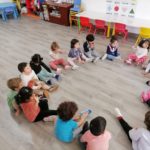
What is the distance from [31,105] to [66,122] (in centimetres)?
49

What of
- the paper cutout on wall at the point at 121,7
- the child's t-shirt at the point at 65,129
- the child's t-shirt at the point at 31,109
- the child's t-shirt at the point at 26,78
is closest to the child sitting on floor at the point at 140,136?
the child's t-shirt at the point at 65,129

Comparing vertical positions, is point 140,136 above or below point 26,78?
below

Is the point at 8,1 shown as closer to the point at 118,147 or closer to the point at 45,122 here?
the point at 45,122

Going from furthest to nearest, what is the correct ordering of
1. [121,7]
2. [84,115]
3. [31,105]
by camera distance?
1. [121,7]
2. [84,115]
3. [31,105]

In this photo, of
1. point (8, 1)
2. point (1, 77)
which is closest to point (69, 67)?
Result: point (1, 77)

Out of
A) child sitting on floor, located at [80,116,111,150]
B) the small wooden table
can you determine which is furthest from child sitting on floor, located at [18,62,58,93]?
the small wooden table

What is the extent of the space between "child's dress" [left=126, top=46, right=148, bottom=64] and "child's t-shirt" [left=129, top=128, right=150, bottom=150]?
69.4 inches

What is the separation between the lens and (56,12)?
212 inches

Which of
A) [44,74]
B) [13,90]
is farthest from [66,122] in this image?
[44,74]

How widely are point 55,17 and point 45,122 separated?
13.0 ft

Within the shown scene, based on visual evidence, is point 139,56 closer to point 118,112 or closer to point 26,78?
point 118,112

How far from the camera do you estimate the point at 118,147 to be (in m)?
1.97

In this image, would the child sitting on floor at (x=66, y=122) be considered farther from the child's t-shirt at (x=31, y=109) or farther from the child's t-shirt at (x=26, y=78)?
the child's t-shirt at (x=26, y=78)

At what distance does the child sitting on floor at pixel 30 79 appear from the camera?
245 centimetres
